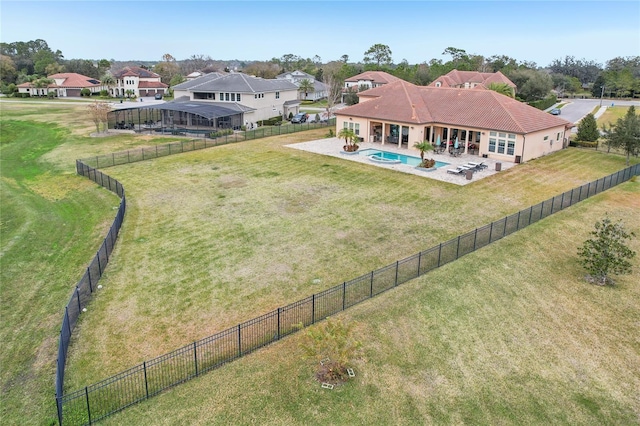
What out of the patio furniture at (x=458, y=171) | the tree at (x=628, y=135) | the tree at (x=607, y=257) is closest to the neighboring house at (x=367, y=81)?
the tree at (x=628, y=135)

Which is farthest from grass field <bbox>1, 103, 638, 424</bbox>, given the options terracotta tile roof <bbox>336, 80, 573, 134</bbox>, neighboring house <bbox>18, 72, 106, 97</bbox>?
neighboring house <bbox>18, 72, 106, 97</bbox>

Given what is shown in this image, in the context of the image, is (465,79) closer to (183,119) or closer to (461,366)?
(183,119)

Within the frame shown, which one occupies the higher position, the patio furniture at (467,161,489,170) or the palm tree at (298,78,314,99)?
the palm tree at (298,78,314,99)

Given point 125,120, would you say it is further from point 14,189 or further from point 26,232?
point 26,232

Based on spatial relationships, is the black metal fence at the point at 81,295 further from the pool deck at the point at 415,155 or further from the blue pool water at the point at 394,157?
the blue pool water at the point at 394,157

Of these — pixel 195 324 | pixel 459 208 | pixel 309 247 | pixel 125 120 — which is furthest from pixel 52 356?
pixel 125 120

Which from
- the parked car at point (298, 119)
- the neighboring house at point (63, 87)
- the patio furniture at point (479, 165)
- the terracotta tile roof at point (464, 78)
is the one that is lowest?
the patio furniture at point (479, 165)

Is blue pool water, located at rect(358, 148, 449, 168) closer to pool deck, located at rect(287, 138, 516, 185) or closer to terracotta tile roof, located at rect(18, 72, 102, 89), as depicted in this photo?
pool deck, located at rect(287, 138, 516, 185)
